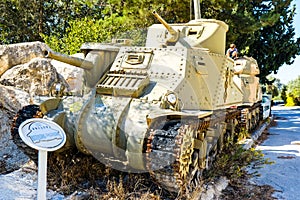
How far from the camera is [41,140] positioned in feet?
11.2

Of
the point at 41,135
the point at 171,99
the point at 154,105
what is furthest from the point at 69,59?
the point at 41,135

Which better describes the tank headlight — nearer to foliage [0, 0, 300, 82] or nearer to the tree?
foliage [0, 0, 300, 82]

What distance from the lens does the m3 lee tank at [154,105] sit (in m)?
4.55

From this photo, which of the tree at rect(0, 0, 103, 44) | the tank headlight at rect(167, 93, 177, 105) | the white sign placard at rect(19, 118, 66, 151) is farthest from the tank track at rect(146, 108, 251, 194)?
the tree at rect(0, 0, 103, 44)

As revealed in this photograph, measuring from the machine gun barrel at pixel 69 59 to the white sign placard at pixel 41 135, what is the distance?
1.60m

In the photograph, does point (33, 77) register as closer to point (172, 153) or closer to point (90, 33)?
point (90, 33)

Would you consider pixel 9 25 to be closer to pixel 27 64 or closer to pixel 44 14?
pixel 44 14

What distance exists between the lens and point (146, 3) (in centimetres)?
1303

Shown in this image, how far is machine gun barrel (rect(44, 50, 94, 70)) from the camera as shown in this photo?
5008 mm

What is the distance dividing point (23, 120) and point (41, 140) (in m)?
2.28

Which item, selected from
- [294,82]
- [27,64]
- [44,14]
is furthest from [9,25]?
[294,82]

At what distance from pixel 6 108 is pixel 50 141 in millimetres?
4769

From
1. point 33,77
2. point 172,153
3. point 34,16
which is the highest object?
point 34,16

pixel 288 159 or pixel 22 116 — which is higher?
pixel 22 116
